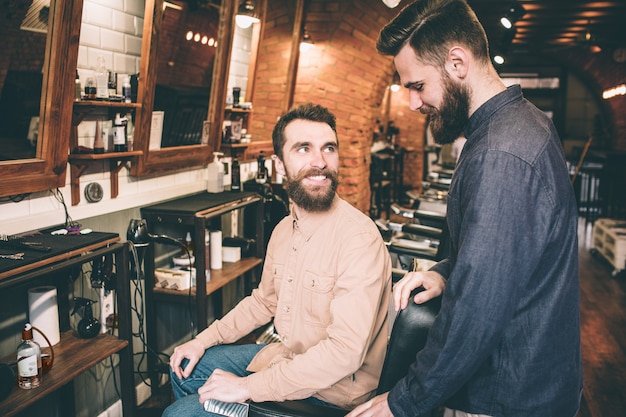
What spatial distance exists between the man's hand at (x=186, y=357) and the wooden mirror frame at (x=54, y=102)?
84cm

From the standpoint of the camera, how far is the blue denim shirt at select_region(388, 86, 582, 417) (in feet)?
3.75

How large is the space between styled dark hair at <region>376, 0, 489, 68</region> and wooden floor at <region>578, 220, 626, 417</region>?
250cm

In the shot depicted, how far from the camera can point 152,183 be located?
3.09m

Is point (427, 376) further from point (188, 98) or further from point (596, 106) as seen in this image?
point (596, 106)

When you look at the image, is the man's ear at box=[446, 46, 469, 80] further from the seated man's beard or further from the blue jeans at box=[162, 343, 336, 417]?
the blue jeans at box=[162, 343, 336, 417]

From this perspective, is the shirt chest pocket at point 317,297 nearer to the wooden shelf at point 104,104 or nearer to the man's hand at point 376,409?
the man's hand at point 376,409

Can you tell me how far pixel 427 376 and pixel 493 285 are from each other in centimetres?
25

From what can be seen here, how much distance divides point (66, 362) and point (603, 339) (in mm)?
3704

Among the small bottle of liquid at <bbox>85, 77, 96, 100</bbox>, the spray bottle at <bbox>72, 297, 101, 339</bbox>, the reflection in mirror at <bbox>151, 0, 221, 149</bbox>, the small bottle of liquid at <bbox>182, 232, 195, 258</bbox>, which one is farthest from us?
the small bottle of liquid at <bbox>182, 232, 195, 258</bbox>

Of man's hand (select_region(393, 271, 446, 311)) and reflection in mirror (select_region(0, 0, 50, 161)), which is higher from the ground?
reflection in mirror (select_region(0, 0, 50, 161))

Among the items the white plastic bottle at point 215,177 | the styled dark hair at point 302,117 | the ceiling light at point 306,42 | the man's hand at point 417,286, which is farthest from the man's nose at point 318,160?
the ceiling light at point 306,42

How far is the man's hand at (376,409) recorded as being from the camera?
1.28 m

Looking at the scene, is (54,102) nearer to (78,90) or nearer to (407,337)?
(78,90)

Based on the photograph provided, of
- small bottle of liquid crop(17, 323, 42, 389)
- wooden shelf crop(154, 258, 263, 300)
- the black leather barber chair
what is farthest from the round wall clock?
the black leather barber chair
